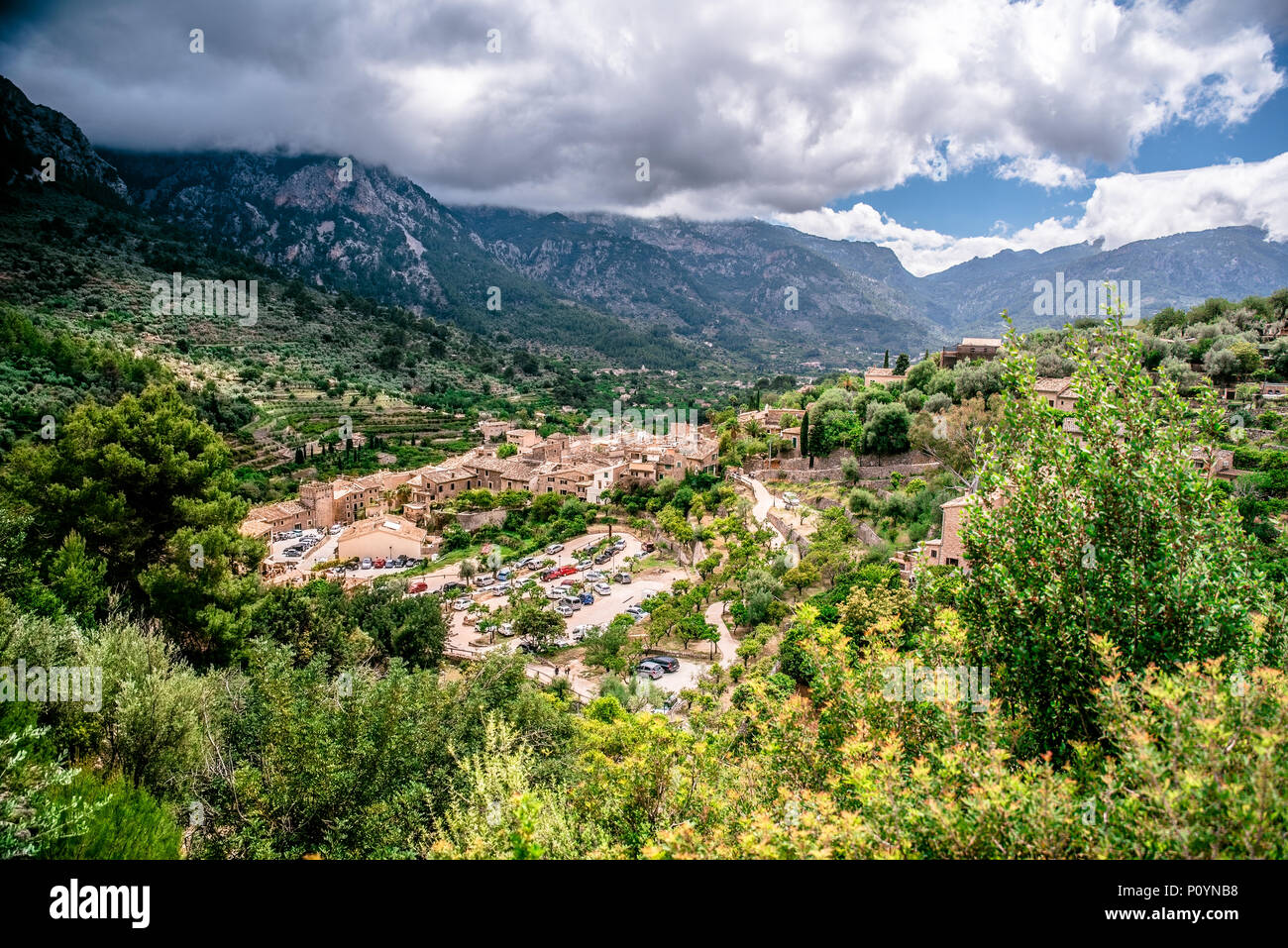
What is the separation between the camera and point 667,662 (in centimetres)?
2191

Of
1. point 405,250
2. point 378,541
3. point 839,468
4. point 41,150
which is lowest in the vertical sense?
point 378,541

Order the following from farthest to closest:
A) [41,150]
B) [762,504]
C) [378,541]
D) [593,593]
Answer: [41,150] → [378,541] → [762,504] → [593,593]

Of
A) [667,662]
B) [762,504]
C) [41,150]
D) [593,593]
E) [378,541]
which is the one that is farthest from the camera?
[41,150]

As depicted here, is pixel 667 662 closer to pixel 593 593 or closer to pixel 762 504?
pixel 593 593

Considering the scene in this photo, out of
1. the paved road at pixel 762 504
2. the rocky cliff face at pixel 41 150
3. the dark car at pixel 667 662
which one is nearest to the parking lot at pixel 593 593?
the dark car at pixel 667 662

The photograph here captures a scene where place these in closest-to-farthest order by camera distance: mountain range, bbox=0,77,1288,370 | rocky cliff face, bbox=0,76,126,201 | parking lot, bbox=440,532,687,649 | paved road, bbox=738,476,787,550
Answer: parking lot, bbox=440,532,687,649 < paved road, bbox=738,476,787,550 < rocky cliff face, bbox=0,76,126,201 < mountain range, bbox=0,77,1288,370

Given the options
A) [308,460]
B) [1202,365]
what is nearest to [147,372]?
[308,460]

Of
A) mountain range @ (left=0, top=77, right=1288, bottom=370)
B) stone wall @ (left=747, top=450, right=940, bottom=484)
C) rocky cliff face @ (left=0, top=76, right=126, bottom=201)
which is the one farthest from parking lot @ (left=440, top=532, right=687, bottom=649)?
rocky cliff face @ (left=0, top=76, right=126, bottom=201)

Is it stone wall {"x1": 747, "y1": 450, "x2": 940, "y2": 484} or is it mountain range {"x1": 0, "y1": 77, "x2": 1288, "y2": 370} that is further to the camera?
mountain range {"x1": 0, "y1": 77, "x2": 1288, "y2": 370}

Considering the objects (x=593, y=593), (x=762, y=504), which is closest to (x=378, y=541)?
(x=593, y=593)

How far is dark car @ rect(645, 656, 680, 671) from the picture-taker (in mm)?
21672

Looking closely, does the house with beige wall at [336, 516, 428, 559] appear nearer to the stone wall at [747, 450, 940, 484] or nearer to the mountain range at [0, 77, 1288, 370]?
the stone wall at [747, 450, 940, 484]

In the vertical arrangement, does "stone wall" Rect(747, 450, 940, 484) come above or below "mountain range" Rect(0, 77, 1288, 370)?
below
